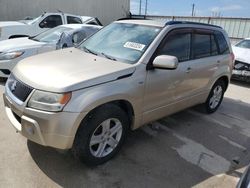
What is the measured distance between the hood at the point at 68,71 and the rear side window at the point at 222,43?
8.49 feet

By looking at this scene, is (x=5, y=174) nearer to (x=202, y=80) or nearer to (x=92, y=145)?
(x=92, y=145)

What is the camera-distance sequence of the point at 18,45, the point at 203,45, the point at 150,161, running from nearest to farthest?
the point at 150,161, the point at 203,45, the point at 18,45

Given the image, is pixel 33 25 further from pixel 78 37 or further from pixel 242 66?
pixel 242 66

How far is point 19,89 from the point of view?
293cm

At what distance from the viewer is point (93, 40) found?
4.14m

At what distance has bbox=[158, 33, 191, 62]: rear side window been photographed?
369 cm

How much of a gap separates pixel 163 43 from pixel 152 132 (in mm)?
1481

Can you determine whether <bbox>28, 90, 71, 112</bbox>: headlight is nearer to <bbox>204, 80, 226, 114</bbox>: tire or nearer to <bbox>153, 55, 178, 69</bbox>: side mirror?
<bbox>153, 55, 178, 69</bbox>: side mirror

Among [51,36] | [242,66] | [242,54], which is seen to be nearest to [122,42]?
[51,36]

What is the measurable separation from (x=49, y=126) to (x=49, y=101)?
0.26 m

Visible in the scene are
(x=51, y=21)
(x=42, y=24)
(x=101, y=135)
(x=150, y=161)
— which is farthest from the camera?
(x=51, y=21)

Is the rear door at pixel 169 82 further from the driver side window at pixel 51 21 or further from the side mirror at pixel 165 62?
the driver side window at pixel 51 21

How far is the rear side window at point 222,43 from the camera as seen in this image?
502 cm

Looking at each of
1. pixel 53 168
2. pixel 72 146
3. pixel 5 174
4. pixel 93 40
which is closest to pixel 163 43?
pixel 93 40
